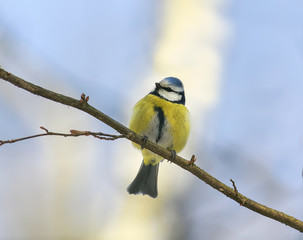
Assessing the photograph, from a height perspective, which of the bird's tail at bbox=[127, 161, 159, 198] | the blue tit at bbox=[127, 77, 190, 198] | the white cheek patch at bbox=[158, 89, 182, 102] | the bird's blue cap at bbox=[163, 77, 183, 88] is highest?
the bird's blue cap at bbox=[163, 77, 183, 88]

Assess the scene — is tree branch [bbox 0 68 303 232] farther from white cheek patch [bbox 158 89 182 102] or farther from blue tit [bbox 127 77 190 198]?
white cheek patch [bbox 158 89 182 102]

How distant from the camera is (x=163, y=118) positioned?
3.07 meters

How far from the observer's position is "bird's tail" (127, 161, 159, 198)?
3344 millimetres

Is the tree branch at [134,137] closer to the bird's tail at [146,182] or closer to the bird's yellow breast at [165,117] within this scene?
the bird's yellow breast at [165,117]

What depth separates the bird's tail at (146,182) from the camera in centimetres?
334

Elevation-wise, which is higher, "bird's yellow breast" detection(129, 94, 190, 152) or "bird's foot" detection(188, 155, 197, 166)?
"bird's yellow breast" detection(129, 94, 190, 152)

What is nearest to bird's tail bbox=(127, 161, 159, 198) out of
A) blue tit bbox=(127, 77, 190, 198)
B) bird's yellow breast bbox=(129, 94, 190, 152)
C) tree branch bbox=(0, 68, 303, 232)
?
blue tit bbox=(127, 77, 190, 198)

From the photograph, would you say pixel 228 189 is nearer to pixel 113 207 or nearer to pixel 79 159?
pixel 113 207

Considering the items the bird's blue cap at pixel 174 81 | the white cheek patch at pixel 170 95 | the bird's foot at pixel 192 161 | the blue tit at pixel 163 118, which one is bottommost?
the bird's foot at pixel 192 161

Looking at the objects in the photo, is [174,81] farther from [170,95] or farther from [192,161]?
[192,161]

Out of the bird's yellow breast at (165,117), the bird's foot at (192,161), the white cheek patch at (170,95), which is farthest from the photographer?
the white cheek patch at (170,95)

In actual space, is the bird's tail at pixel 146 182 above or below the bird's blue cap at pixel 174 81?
below

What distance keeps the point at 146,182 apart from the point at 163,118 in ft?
2.13

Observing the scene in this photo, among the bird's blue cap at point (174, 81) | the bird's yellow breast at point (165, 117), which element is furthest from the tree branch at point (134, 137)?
the bird's blue cap at point (174, 81)
